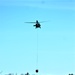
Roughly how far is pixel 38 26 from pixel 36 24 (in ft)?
5.81

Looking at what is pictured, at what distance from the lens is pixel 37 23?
18925 cm

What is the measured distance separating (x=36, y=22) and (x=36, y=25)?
14.2ft

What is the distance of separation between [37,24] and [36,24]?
0.60 metres

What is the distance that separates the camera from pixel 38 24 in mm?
188375

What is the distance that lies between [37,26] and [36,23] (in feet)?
6.89

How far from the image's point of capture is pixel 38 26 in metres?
188

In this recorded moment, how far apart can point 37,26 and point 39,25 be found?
133 cm

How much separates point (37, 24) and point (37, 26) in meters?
1.27

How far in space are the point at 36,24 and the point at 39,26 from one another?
2.25m

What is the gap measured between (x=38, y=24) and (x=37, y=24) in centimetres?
78

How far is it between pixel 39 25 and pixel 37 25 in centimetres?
134

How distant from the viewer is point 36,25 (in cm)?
18738

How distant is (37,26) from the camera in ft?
618

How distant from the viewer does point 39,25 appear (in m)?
188
